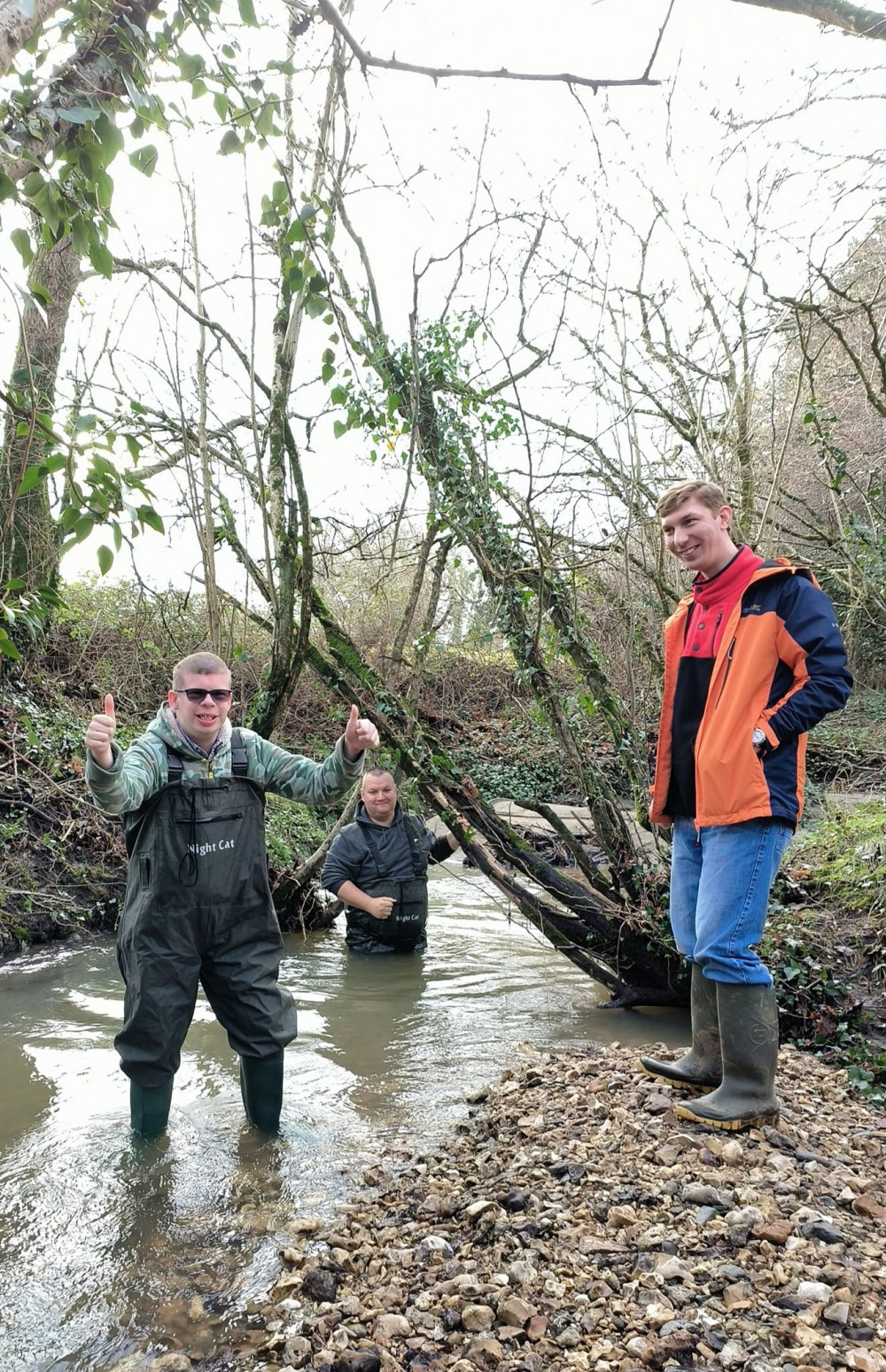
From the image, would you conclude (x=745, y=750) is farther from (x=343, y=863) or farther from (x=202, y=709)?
(x=343, y=863)

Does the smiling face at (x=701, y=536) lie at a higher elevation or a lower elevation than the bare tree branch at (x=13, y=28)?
lower

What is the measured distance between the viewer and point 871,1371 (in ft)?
7.77

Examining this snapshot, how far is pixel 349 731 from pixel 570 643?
297 centimetres

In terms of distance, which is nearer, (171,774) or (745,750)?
(745,750)

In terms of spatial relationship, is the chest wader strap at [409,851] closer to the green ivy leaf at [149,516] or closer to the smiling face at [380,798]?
the smiling face at [380,798]

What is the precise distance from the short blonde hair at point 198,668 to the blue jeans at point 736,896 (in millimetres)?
2281

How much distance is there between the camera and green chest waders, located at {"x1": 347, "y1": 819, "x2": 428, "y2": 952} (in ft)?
→ 25.2

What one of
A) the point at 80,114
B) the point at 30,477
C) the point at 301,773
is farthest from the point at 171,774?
the point at 80,114

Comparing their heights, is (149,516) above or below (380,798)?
above

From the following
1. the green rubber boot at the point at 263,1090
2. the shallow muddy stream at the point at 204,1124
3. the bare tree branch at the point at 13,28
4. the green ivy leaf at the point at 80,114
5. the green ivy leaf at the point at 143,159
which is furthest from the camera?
the green rubber boot at the point at 263,1090

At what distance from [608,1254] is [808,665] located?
A: 86.5 inches

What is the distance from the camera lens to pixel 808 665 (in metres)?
3.59

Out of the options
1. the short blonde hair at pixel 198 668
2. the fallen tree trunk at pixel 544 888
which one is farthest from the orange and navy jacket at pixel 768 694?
the fallen tree trunk at pixel 544 888

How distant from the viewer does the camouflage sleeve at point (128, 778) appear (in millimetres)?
3721
